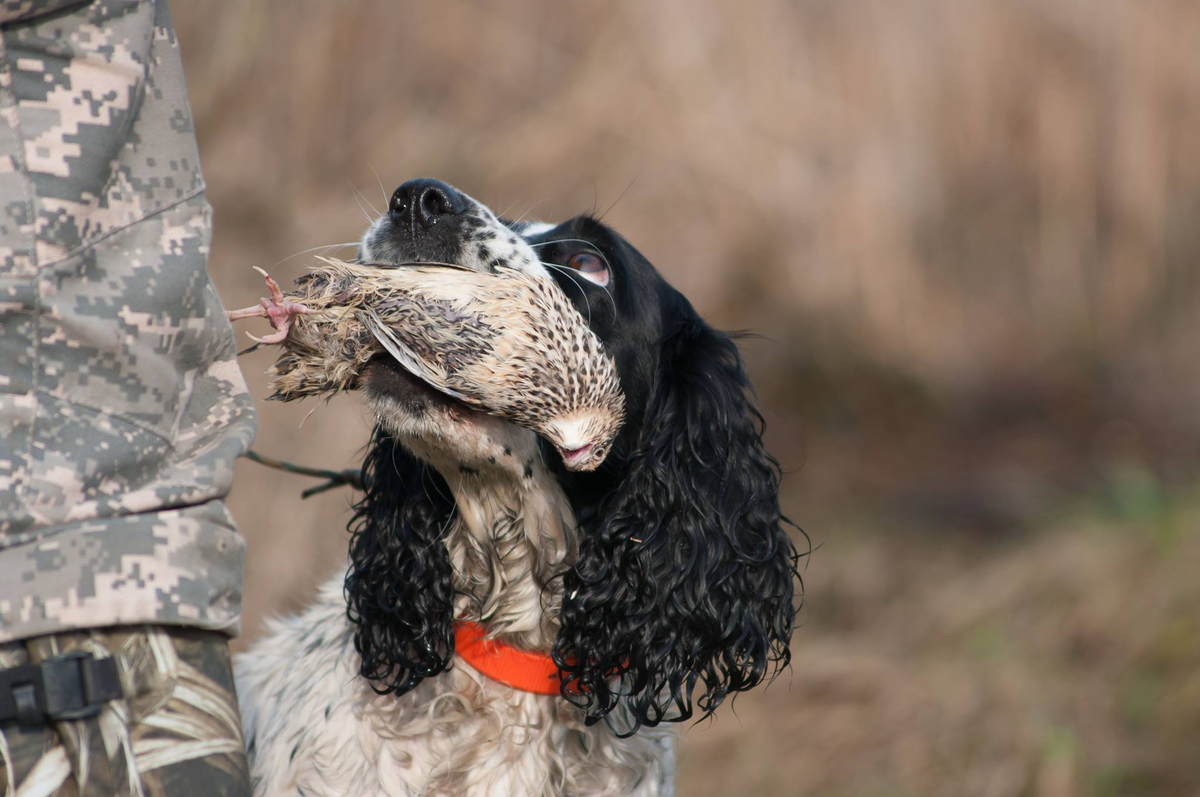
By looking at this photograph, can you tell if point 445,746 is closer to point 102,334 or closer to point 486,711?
point 486,711

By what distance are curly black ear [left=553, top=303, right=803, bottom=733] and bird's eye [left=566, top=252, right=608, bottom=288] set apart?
27 centimetres

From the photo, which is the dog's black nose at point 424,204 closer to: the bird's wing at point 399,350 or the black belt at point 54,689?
the bird's wing at point 399,350

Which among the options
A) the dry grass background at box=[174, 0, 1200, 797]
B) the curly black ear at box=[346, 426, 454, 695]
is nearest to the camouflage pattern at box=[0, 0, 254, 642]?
the curly black ear at box=[346, 426, 454, 695]

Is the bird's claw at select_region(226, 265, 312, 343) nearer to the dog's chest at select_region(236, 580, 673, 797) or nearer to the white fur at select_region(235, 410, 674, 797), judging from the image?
the white fur at select_region(235, 410, 674, 797)

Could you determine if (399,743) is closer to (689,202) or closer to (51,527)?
(51,527)

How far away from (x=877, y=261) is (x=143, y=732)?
637 centimetres

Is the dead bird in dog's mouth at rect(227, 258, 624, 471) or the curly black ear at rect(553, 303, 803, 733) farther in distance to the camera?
the curly black ear at rect(553, 303, 803, 733)

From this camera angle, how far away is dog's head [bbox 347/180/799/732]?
8.11 ft

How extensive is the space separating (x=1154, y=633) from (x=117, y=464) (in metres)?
4.99

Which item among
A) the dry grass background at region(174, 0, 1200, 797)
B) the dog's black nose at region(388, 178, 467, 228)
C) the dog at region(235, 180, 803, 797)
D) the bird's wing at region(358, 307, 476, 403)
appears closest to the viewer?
the bird's wing at region(358, 307, 476, 403)

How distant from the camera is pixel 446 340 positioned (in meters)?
2.10

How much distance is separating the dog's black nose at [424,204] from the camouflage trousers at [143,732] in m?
0.90

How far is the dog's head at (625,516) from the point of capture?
8.11ft

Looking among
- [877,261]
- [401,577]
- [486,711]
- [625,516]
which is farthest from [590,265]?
[877,261]
